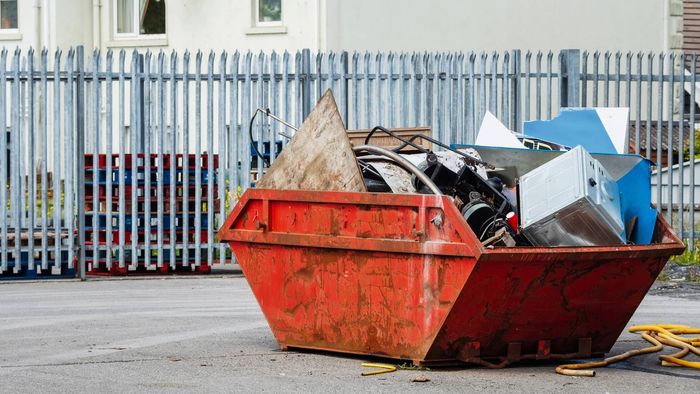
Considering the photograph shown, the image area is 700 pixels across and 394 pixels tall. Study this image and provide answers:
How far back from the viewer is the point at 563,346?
806 centimetres

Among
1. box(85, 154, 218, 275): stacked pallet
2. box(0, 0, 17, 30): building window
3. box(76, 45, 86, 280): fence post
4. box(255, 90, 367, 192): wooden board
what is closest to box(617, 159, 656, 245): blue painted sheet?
box(255, 90, 367, 192): wooden board

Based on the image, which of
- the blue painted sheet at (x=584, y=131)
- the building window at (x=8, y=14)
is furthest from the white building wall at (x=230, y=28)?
the blue painted sheet at (x=584, y=131)

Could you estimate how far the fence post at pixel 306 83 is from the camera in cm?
1467

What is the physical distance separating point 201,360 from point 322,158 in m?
1.46

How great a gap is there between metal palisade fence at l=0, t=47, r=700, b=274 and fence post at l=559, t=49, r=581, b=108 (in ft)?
1.24

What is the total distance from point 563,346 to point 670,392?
905 mm

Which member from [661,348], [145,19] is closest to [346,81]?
[661,348]

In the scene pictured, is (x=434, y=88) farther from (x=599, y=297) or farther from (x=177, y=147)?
(x=599, y=297)

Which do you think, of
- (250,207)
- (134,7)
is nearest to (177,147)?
(250,207)

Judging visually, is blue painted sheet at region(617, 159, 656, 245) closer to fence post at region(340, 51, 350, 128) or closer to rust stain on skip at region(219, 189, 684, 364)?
rust stain on skip at region(219, 189, 684, 364)

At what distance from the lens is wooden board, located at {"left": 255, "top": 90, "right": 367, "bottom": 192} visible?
8023mm

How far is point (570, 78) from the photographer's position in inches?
605

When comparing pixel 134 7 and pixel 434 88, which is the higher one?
pixel 134 7

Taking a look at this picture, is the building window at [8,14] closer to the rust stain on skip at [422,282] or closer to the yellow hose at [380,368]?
the rust stain on skip at [422,282]
